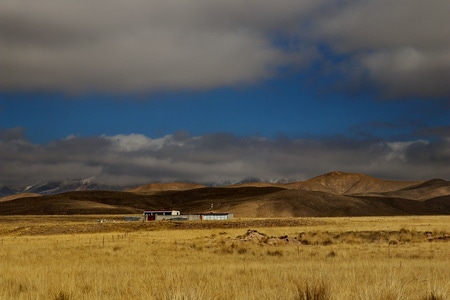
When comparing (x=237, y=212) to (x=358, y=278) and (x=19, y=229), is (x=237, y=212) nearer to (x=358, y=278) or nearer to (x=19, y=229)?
(x=19, y=229)

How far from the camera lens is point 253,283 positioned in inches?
546

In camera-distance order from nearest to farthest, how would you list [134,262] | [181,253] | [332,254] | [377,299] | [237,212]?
[377,299]
[134,262]
[332,254]
[181,253]
[237,212]

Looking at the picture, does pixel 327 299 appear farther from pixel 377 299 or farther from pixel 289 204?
pixel 289 204

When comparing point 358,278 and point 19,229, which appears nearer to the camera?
point 358,278

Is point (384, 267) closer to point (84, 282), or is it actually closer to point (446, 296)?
point (446, 296)

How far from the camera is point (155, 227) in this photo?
75750mm

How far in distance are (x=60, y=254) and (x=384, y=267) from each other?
1838 centimetres

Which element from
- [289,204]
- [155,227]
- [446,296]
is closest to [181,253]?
[446,296]

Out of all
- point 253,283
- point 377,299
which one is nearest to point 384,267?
point 253,283

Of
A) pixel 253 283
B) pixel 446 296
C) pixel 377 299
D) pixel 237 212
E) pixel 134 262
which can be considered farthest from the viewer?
pixel 237 212

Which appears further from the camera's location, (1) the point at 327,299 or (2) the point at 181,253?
(2) the point at 181,253

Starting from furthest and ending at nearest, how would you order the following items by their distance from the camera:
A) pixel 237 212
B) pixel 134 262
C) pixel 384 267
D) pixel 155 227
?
1. pixel 237 212
2. pixel 155 227
3. pixel 134 262
4. pixel 384 267

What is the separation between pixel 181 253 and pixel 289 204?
150990mm

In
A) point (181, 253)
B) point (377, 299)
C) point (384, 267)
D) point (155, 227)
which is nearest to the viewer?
point (377, 299)
